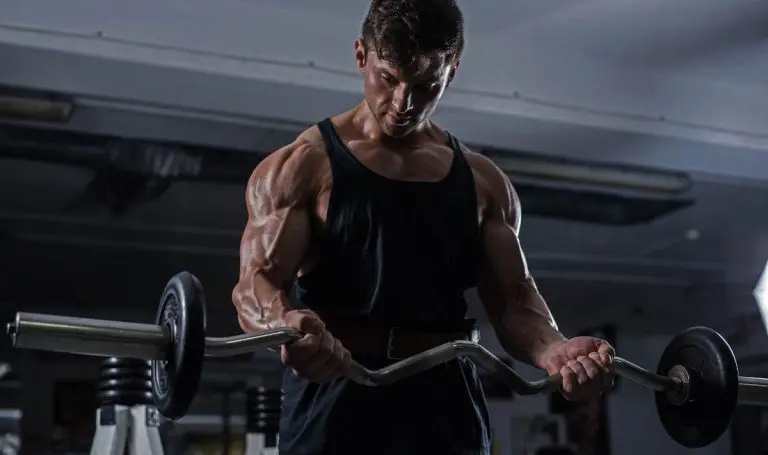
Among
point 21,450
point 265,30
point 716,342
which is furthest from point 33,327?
point 21,450

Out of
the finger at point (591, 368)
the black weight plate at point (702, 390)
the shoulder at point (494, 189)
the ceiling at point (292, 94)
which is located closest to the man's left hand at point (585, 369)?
the finger at point (591, 368)

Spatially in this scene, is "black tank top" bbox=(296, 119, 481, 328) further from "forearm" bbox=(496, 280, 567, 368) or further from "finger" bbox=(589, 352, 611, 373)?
"finger" bbox=(589, 352, 611, 373)

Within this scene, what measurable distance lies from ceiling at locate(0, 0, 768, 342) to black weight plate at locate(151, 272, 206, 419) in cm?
229

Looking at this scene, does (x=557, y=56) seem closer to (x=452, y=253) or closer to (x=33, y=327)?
(x=452, y=253)

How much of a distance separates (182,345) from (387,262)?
0.37 metres

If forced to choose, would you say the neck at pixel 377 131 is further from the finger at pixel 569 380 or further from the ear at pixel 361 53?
the finger at pixel 569 380

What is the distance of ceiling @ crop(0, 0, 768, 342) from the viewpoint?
129 inches

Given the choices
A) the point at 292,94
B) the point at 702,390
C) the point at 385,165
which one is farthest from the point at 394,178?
the point at 292,94

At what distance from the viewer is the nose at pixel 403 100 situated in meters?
1.29

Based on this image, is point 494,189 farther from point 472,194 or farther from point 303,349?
point 303,349

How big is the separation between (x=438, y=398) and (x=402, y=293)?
0.15 metres

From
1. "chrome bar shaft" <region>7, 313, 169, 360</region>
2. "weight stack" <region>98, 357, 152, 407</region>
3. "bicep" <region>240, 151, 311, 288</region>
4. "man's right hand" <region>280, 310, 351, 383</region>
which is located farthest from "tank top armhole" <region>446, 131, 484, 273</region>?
"weight stack" <region>98, 357, 152, 407</region>

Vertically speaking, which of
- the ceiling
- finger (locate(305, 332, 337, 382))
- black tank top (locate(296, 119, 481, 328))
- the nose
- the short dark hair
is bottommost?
finger (locate(305, 332, 337, 382))

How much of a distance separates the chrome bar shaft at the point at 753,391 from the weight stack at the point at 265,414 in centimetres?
253
